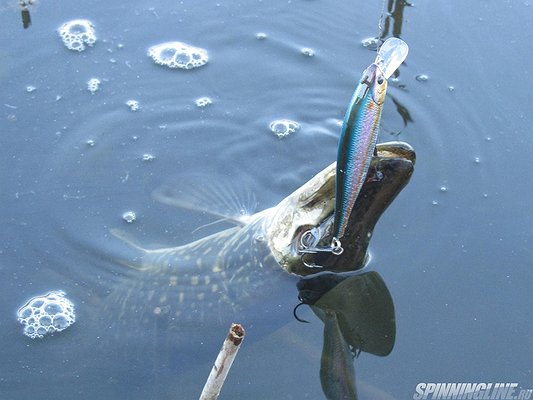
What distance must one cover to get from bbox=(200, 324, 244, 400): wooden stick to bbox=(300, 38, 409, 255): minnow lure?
0.81 meters

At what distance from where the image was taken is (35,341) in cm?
378

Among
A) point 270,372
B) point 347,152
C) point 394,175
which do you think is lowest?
point 270,372

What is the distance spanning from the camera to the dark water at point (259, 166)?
12.4ft

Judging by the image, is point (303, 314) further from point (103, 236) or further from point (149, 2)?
point (149, 2)

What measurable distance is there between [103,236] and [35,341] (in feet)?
2.15

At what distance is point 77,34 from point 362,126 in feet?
9.26

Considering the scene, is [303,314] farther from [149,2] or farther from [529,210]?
[149,2]

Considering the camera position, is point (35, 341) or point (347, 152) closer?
point (347, 152)

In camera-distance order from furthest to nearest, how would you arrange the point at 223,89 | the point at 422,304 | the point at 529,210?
the point at 223,89 < the point at 529,210 < the point at 422,304

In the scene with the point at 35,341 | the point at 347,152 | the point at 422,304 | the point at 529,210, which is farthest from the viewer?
the point at 529,210

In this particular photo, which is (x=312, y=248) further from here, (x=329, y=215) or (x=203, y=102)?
(x=203, y=102)

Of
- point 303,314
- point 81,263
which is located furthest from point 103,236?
point 303,314

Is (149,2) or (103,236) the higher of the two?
(149,2)

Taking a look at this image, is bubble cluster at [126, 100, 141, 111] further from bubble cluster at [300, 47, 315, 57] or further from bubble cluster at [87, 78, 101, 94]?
bubble cluster at [300, 47, 315, 57]
